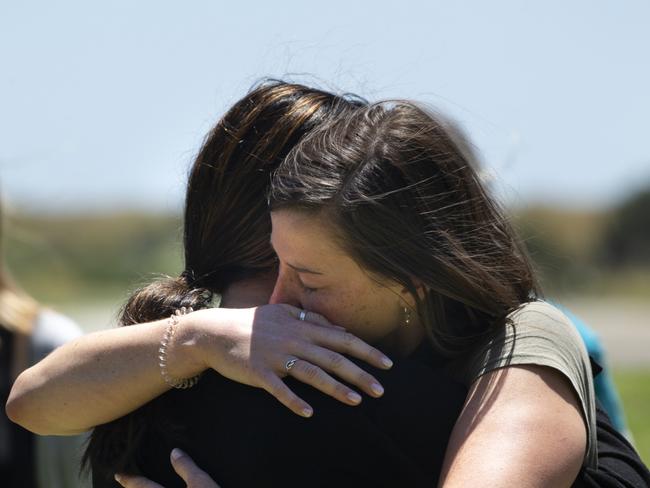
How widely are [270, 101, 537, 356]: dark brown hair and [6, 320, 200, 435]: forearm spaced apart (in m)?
0.41

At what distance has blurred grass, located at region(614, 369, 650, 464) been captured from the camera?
28.6 feet

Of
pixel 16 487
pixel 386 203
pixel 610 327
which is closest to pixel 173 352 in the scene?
pixel 386 203

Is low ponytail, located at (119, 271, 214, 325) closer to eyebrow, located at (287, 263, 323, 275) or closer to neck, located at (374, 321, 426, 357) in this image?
eyebrow, located at (287, 263, 323, 275)

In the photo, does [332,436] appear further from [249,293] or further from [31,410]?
[31,410]

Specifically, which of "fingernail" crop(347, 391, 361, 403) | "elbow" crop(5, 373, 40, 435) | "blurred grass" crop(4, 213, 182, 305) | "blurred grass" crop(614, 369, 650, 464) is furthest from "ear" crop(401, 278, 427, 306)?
"blurred grass" crop(4, 213, 182, 305)

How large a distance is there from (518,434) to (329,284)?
51 cm

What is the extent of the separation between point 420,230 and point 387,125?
25cm

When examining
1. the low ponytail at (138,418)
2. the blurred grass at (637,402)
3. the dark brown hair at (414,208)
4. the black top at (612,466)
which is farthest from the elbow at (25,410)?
the blurred grass at (637,402)

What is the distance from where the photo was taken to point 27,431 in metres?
3.95

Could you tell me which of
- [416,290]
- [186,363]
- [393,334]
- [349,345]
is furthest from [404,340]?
[186,363]

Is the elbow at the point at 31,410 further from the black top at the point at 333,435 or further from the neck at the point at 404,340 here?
the neck at the point at 404,340

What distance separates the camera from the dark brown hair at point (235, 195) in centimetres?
238

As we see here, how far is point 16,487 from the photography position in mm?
3936

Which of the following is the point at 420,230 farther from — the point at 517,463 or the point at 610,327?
the point at 610,327
